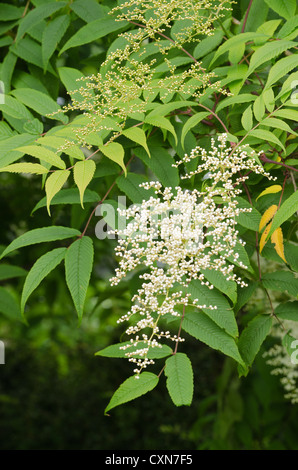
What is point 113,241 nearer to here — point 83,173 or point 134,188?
point 134,188

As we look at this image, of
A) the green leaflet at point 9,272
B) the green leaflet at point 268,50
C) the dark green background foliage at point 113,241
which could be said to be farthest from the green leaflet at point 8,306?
the green leaflet at point 268,50

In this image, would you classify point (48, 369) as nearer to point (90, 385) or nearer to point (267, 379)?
point (90, 385)

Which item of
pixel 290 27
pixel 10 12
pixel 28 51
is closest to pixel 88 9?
pixel 28 51

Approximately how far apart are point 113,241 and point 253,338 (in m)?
2.60

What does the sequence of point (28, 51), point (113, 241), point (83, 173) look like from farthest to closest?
point (113, 241)
point (28, 51)
point (83, 173)

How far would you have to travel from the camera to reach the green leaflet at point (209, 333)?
1.52 m

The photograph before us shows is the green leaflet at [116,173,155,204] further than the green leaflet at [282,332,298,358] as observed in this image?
Yes

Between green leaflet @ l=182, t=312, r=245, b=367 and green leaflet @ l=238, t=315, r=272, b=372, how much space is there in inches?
6.0

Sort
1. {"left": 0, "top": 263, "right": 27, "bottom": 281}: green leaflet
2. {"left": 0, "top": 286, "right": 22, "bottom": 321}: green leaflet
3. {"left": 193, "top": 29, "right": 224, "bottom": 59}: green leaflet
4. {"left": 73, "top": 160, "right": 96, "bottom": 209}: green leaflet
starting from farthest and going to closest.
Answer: {"left": 0, "top": 263, "right": 27, "bottom": 281}: green leaflet < {"left": 0, "top": 286, "right": 22, "bottom": 321}: green leaflet < {"left": 193, "top": 29, "right": 224, "bottom": 59}: green leaflet < {"left": 73, "top": 160, "right": 96, "bottom": 209}: green leaflet

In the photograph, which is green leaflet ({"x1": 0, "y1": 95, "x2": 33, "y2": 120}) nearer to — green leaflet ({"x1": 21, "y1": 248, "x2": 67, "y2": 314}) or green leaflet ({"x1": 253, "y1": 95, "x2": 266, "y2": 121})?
green leaflet ({"x1": 21, "y1": 248, "x2": 67, "y2": 314})

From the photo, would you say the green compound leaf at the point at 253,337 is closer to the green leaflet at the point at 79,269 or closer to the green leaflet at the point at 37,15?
the green leaflet at the point at 79,269

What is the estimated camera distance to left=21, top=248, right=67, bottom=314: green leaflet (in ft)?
4.99

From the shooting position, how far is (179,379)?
4.83ft

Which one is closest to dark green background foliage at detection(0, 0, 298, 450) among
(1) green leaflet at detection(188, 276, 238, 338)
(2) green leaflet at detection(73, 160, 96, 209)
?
(1) green leaflet at detection(188, 276, 238, 338)
